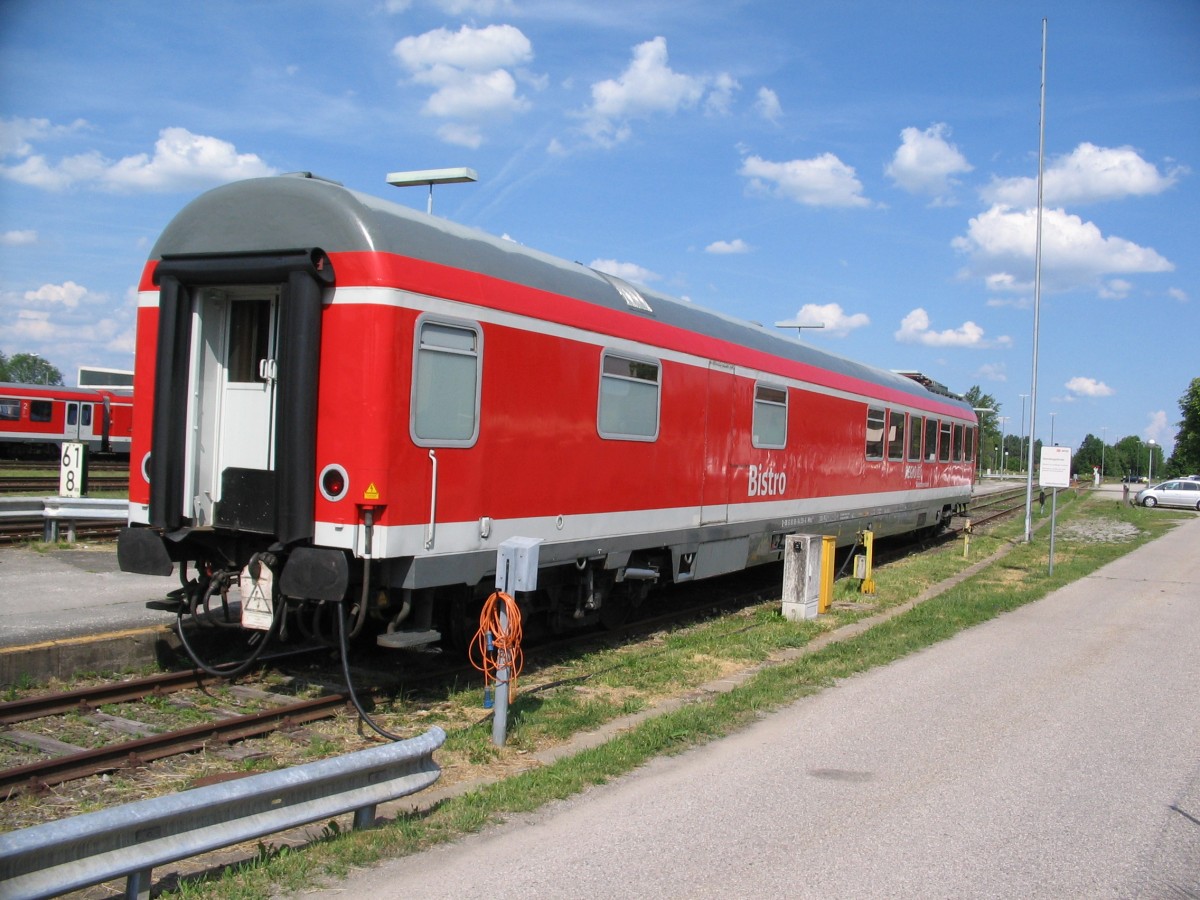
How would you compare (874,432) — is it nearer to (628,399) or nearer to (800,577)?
(800,577)

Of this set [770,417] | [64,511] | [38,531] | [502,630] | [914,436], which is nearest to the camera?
[502,630]

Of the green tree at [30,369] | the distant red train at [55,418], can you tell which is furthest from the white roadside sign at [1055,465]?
the green tree at [30,369]

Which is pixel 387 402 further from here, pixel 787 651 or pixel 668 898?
A: pixel 787 651

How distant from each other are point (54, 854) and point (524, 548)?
3511mm

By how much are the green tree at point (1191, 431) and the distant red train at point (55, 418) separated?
2813 inches

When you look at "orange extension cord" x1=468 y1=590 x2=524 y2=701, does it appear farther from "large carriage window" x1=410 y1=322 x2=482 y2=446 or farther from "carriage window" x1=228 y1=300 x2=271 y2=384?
"carriage window" x1=228 y1=300 x2=271 y2=384

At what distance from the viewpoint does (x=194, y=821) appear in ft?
13.2

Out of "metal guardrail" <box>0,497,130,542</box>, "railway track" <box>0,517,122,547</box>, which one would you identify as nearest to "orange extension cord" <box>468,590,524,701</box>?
"metal guardrail" <box>0,497,130,542</box>

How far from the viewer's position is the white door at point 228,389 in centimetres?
711

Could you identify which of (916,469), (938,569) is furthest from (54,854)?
(916,469)

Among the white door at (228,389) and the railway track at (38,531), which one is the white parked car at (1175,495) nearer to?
the railway track at (38,531)

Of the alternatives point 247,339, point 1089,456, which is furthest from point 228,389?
point 1089,456

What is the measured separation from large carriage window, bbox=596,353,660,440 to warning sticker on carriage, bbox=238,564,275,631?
3177 mm

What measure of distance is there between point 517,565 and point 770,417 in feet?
21.0
